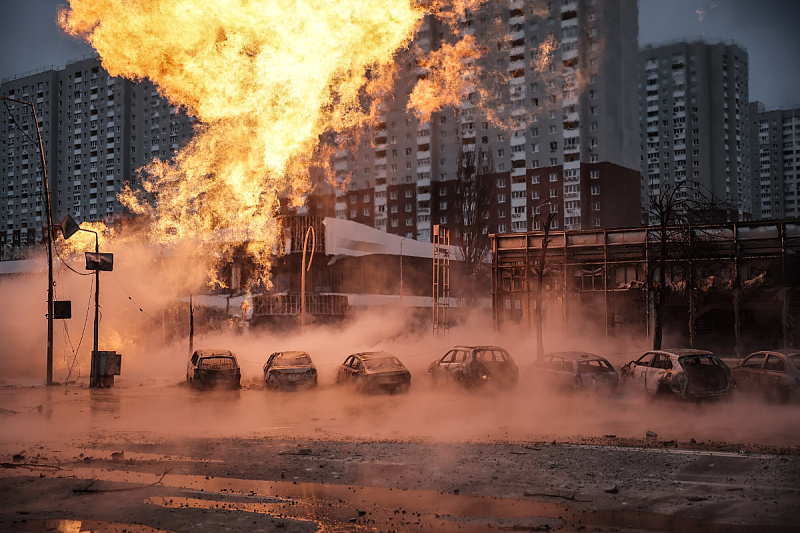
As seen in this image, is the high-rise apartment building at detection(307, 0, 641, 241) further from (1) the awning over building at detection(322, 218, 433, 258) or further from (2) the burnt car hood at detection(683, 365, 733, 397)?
(2) the burnt car hood at detection(683, 365, 733, 397)

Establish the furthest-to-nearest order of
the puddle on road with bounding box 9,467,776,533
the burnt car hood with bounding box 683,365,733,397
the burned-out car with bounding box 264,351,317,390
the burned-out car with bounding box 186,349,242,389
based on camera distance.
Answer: the burned-out car with bounding box 186,349,242,389
the burned-out car with bounding box 264,351,317,390
the burnt car hood with bounding box 683,365,733,397
the puddle on road with bounding box 9,467,776,533

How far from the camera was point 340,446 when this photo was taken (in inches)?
491

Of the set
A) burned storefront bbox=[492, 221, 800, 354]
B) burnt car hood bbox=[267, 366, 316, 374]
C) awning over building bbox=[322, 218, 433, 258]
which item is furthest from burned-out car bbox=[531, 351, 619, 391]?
awning over building bbox=[322, 218, 433, 258]

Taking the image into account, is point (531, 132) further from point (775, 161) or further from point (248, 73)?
point (775, 161)

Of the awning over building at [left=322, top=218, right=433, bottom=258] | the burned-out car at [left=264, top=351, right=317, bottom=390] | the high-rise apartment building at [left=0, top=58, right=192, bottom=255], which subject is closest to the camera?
the burned-out car at [left=264, top=351, right=317, bottom=390]

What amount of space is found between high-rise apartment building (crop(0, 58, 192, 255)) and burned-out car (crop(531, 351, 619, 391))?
107 m

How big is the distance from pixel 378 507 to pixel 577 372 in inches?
432

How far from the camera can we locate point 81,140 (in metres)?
129

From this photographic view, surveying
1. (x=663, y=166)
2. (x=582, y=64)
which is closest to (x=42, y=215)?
(x=582, y=64)

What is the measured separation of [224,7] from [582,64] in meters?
61.2

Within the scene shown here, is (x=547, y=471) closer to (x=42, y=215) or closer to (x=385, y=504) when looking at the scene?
(x=385, y=504)

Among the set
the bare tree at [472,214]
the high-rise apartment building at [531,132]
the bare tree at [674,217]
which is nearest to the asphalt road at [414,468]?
the bare tree at [674,217]

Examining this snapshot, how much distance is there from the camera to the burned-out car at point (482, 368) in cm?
2041

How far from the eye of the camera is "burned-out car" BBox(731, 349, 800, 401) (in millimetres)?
15797
